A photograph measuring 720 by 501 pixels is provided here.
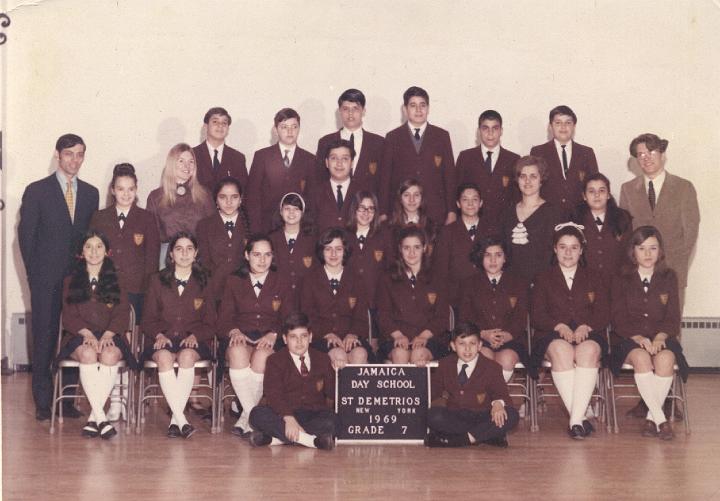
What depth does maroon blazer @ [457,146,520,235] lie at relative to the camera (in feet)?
22.7

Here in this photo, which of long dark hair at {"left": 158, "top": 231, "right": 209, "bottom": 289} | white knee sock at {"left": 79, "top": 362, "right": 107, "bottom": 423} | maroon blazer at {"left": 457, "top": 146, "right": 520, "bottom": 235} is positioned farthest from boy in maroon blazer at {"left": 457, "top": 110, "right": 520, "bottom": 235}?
white knee sock at {"left": 79, "top": 362, "right": 107, "bottom": 423}

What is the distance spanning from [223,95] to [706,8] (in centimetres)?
387

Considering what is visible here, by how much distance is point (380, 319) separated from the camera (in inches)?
245

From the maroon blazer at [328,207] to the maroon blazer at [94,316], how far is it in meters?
1.35

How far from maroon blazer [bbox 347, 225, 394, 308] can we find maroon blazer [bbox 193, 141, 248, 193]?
101 centimetres

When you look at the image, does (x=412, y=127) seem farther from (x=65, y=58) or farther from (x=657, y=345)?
(x=65, y=58)

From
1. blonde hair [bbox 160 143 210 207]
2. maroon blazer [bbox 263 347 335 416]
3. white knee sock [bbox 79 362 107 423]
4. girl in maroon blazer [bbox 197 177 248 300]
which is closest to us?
maroon blazer [bbox 263 347 335 416]

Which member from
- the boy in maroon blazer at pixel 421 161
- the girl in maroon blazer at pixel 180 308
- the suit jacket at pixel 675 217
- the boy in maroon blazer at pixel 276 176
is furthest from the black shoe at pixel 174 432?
the suit jacket at pixel 675 217

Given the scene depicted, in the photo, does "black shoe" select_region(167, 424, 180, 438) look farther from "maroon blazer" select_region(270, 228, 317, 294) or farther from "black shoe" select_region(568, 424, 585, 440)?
"black shoe" select_region(568, 424, 585, 440)

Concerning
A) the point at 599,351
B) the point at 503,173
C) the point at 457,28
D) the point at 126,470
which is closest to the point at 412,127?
the point at 503,173

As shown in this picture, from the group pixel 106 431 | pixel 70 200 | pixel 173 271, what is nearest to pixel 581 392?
pixel 173 271

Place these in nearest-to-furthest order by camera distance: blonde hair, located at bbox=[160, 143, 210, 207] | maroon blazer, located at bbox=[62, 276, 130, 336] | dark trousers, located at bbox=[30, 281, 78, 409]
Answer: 1. maroon blazer, located at bbox=[62, 276, 130, 336]
2. dark trousers, located at bbox=[30, 281, 78, 409]
3. blonde hair, located at bbox=[160, 143, 210, 207]

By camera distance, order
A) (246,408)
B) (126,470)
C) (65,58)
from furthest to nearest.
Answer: (65,58) → (246,408) → (126,470)

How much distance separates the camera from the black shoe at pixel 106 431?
18.7 feet
